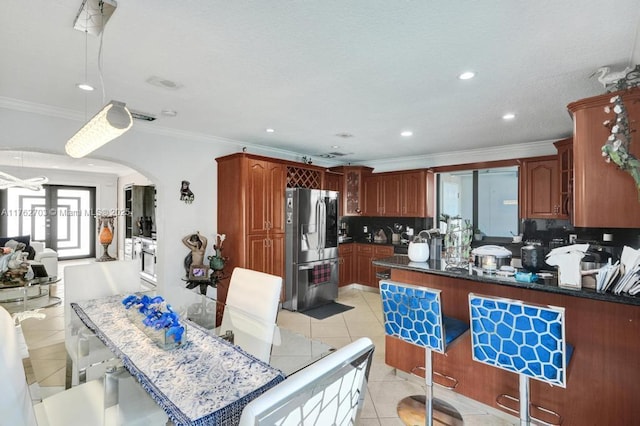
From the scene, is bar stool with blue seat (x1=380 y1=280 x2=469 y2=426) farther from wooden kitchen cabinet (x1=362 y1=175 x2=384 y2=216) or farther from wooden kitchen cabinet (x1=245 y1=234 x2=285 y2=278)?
wooden kitchen cabinet (x1=362 y1=175 x2=384 y2=216)

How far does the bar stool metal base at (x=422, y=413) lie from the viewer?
215 centimetres

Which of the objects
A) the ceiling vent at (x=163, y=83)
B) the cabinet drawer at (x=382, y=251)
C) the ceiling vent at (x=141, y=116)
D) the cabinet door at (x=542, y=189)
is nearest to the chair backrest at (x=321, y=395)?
the ceiling vent at (x=163, y=83)

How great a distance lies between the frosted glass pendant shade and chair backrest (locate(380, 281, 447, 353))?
5.69 ft

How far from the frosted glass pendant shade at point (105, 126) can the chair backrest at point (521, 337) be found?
79.6 inches

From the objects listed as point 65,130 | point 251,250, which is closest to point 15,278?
point 65,130

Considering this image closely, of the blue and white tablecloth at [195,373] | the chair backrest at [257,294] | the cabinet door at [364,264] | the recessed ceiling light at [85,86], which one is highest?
the recessed ceiling light at [85,86]

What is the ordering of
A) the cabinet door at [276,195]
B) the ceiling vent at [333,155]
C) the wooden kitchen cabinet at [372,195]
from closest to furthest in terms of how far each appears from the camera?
the cabinet door at [276,195] → the ceiling vent at [333,155] → the wooden kitchen cabinet at [372,195]

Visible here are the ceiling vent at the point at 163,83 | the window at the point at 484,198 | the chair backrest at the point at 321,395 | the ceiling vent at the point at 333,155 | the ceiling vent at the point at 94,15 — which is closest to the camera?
the chair backrest at the point at 321,395

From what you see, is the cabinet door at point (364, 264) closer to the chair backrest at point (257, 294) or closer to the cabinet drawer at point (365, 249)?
the cabinet drawer at point (365, 249)

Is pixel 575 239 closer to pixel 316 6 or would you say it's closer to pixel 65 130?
pixel 316 6

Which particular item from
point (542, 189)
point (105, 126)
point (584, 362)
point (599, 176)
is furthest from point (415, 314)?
point (542, 189)

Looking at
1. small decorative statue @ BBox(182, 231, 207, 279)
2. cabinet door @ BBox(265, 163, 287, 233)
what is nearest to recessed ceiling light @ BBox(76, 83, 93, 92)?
small decorative statue @ BBox(182, 231, 207, 279)

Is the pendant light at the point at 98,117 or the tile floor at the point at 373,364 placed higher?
the pendant light at the point at 98,117

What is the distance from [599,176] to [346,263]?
4.10 meters
